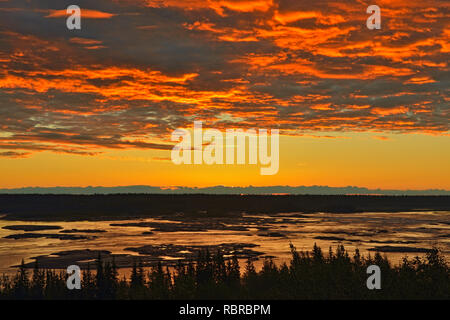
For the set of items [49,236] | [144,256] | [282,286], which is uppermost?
[282,286]

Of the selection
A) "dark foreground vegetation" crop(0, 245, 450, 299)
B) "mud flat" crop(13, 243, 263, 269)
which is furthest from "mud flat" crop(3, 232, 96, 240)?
"dark foreground vegetation" crop(0, 245, 450, 299)

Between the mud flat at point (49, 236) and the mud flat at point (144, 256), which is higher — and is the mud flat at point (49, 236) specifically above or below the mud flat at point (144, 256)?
below

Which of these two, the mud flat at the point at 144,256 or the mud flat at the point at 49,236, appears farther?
the mud flat at the point at 49,236

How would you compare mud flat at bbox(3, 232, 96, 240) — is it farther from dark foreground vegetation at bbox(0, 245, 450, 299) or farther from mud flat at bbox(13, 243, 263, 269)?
dark foreground vegetation at bbox(0, 245, 450, 299)

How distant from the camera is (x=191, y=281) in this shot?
77.8ft

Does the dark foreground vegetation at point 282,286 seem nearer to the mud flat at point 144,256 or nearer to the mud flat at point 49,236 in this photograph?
the mud flat at point 144,256

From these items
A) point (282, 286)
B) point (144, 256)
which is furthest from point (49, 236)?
point (282, 286)

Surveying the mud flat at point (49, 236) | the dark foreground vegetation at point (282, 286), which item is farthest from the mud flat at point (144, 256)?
the mud flat at point (49, 236)

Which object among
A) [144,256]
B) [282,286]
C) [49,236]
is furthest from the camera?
[49,236]

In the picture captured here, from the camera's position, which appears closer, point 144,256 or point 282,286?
point 282,286

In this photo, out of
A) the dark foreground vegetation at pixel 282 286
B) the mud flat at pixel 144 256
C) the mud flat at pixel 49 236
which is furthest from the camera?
the mud flat at pixel 49 236

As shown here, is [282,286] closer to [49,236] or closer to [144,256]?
[144,256]
